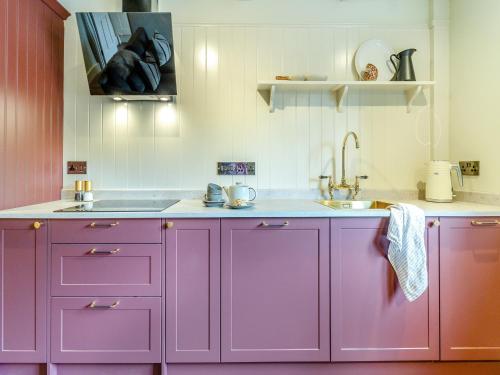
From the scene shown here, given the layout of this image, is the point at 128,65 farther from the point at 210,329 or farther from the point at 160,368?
the point at 160,368

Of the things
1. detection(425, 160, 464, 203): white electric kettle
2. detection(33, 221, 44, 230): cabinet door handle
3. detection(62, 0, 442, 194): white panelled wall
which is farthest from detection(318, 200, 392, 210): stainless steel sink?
detection(33, 221, 44, 230): cabinet door handle

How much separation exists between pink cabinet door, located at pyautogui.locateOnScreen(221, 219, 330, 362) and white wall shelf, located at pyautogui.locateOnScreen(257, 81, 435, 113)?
0.94 metres

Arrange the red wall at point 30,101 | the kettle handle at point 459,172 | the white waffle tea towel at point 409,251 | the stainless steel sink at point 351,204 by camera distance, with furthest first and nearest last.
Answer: the stainless steel sink at point 351,204 < the kettle handle at point 459,172 < the red wall at point 30,101 < the white waffle tea towel at point 409,251

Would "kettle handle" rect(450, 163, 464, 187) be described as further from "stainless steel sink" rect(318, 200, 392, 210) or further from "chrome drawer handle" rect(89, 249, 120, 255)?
"chrome drawer handle" rect(89, 249, 120, 255)

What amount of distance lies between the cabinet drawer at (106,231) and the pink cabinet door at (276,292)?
384mm

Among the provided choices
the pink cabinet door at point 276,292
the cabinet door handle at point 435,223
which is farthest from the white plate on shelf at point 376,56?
the pink cabinet door at point 276,292

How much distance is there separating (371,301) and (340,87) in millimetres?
1366

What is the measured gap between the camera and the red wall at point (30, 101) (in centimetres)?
161

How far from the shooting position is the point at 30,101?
1.78 m

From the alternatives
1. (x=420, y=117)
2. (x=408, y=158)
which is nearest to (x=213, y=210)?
(x=408, y=158)

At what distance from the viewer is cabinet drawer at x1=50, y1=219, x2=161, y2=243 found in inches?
58.4

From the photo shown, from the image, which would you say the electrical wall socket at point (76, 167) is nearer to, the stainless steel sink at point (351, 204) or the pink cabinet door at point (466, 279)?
the stainless steel sink at point (351, 204)

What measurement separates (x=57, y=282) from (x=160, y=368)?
68cm

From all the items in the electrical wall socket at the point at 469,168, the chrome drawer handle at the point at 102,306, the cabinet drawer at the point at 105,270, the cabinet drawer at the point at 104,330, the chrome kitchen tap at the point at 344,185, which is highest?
the electrical wall socket at the point at 469,168
